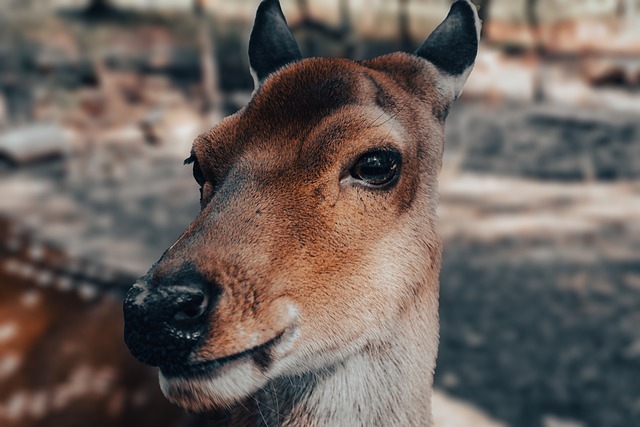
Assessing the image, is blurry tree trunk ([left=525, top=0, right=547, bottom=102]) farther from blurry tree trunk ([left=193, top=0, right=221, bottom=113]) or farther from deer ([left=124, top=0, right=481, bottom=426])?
deer ([left=124, top=0, right=481, bottom=426])

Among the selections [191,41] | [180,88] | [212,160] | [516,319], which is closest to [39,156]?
[180,88]

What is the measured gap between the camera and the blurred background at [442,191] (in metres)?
4.38

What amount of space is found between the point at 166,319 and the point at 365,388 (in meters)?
0.71

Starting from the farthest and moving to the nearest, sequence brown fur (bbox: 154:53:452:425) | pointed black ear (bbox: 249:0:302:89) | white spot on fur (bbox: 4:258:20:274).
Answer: white spot on fur (bbox: 4:258:20:274)
pointed black ear (bbox: 249:0:302:89)
brown fur (bbox: 154:53:452:425)

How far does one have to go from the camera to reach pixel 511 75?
14.4m

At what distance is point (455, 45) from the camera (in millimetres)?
2113

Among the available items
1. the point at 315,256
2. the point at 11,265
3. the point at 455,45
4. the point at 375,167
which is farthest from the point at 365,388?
the point at 11,265

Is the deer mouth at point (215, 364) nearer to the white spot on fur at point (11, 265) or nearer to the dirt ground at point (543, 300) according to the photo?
the white spot on fur at point (11, 265)

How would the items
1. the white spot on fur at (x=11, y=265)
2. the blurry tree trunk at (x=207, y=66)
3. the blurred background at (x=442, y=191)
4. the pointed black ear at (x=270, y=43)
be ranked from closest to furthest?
the pointed black ear at (x=270, y=43), the blurred background at (x=442, y=191), the white spot on fur at (x=11, y=265), the blurry tree trunk at (x=207, y=66)

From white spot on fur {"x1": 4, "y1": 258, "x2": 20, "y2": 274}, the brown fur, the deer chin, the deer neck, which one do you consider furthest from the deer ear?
white spot on fur {"x1": 4, "y1": 258, "x2": 20, "y2": 274}

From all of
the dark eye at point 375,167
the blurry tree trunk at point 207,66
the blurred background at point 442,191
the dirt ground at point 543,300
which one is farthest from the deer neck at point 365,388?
the blurry tree trunk at point 207,66

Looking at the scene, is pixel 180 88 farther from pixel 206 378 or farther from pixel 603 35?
pixel 206 378

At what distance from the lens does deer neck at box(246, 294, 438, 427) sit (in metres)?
1.97

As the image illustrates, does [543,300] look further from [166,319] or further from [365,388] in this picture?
[166,319]
